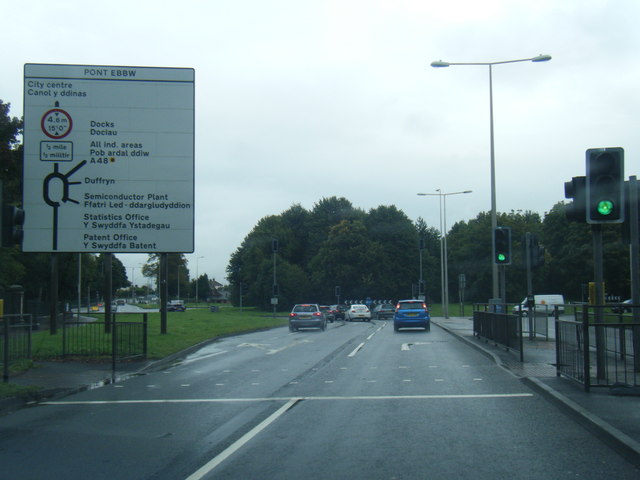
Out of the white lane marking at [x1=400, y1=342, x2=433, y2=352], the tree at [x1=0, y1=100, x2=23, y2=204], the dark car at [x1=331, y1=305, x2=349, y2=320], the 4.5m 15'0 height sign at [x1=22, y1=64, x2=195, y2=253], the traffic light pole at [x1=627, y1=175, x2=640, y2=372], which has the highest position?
the tree at [x1=0, y1=100, x2=23, y2=204]

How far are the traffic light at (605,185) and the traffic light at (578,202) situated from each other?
0.66 ft

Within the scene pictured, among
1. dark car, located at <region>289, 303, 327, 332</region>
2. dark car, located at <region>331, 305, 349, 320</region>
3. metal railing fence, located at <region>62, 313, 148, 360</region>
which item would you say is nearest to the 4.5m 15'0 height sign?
metal railing fence, located at <region>62, 313, 148, 360</region>

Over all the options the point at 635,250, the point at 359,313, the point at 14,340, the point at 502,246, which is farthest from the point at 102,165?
the point at 359,313

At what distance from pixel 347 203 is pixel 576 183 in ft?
295

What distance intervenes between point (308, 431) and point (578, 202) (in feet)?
20.0

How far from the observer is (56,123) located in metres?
18.1

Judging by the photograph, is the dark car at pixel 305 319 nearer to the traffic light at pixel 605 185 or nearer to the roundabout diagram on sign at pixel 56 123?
the roundabout diagram on sign at pixel 56 123

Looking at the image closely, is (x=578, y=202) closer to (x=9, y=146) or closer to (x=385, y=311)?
(x=9, y=146)

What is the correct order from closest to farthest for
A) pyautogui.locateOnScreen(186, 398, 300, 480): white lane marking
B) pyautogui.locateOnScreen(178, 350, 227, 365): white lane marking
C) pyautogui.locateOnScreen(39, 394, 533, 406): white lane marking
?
pyautogui.locateOnScreen(186, 398, 300, 480): white lane marking → pyautogui.locateOnScreen(39, 394, 533, 406): white lane marking → pyautogui.locateOnScreen(178, 350, 227, 365): white lane marking

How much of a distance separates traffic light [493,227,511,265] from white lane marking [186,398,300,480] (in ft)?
39.3

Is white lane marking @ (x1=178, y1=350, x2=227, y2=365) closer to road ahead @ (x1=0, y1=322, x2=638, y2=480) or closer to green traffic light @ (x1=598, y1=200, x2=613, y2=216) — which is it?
road ahead @ (x1=0, y1=322, x2=638, y2=480)

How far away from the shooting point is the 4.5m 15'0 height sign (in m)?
17.9

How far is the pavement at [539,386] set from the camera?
25.8ft

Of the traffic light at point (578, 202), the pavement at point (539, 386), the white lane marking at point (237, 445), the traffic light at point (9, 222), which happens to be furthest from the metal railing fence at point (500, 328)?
the traffic light at point (9, 222)
